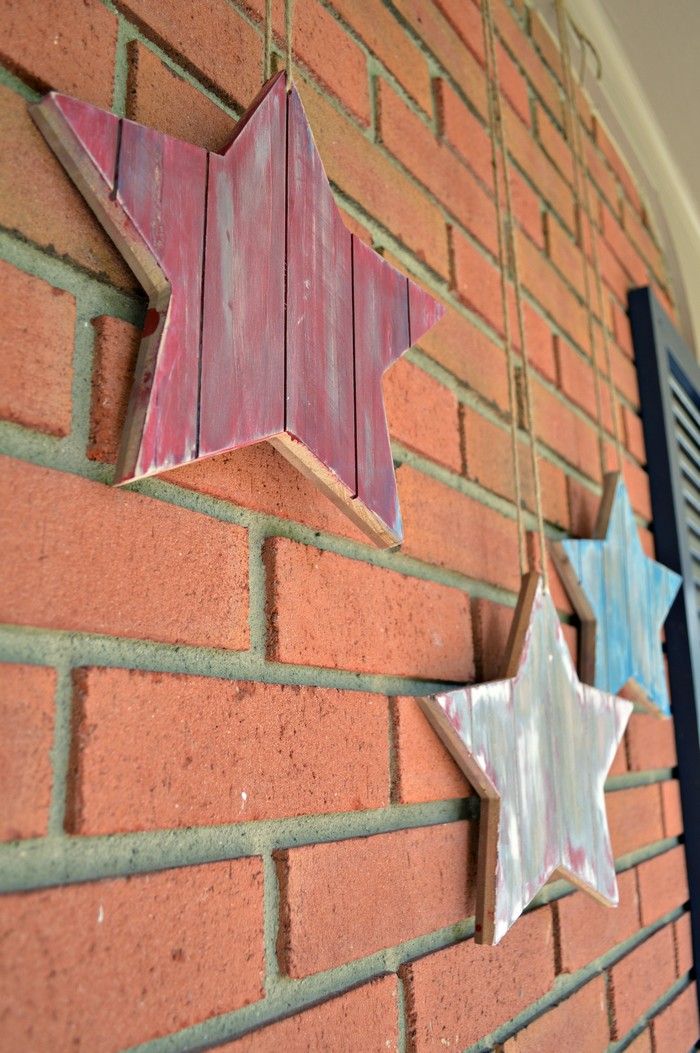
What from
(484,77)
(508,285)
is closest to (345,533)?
(508,285)

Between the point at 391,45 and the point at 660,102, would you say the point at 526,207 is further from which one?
the point at 660,102

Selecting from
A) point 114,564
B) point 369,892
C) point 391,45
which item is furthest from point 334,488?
point 391,45

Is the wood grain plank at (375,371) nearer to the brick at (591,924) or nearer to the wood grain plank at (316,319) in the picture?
the wood grain plank at (316,319)

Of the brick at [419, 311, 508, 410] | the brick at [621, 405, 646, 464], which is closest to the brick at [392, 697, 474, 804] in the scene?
the brick at [419, 311, 508, 410]

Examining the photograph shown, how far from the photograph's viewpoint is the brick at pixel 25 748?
0.42 m

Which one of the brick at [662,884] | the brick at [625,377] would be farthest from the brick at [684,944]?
the brick at [625,377]

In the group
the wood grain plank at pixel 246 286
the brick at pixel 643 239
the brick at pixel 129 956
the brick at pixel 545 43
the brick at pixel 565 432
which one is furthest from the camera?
the brick at pixel 643 239

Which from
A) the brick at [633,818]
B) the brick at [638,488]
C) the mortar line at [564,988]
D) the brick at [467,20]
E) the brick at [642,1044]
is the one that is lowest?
the brick at [642,1044]

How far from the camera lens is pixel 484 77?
1.17 m

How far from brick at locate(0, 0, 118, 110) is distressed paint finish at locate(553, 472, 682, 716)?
736 mm

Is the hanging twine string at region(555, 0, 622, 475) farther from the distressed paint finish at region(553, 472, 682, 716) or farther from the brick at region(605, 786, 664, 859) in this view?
the brick at region(605, 786, 664, 859)

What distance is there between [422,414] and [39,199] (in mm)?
449

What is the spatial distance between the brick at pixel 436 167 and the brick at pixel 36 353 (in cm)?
51

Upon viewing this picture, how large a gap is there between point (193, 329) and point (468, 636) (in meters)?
0.47
